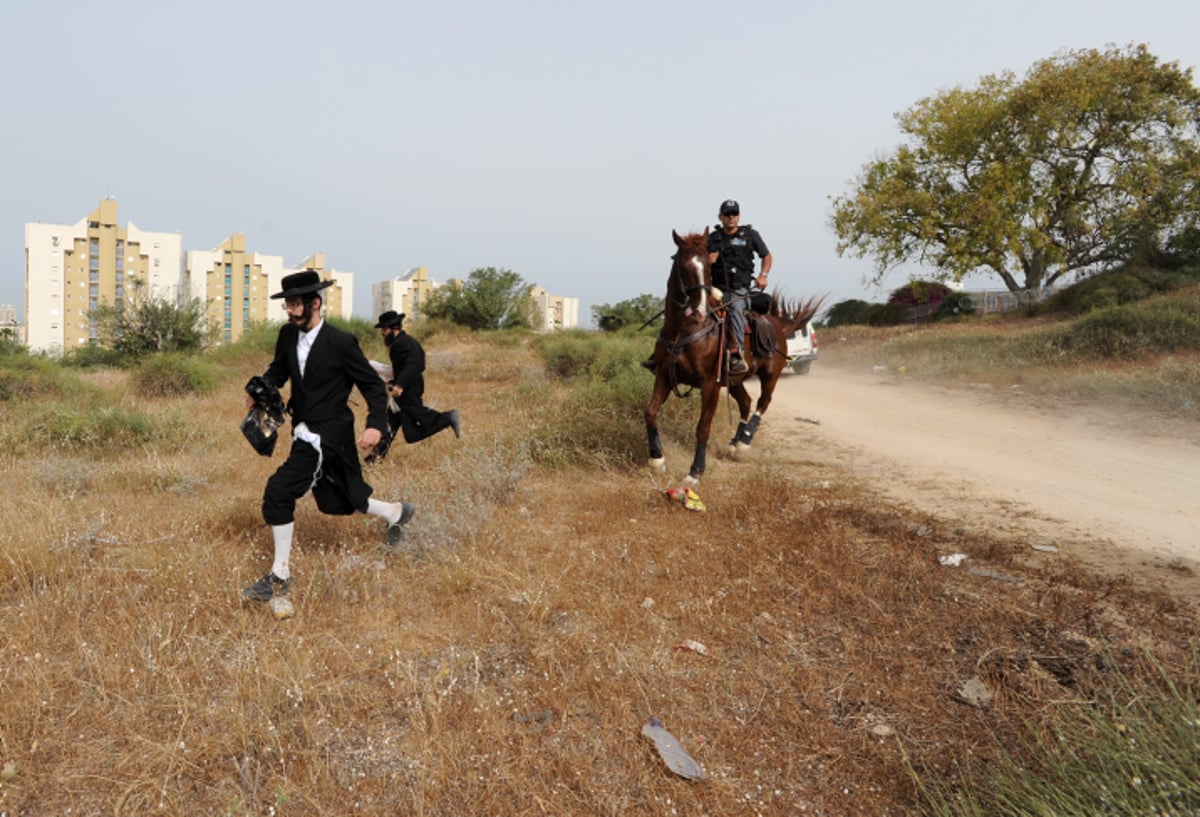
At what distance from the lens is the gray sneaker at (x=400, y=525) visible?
485cm

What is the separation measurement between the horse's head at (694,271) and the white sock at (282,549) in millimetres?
4252

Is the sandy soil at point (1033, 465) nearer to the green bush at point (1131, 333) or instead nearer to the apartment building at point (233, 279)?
the green bush at point (1131, 333)

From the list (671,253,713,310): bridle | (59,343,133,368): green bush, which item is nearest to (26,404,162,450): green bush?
(671,253,713,310): bridle

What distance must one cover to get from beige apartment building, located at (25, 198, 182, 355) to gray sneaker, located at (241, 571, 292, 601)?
75577mm

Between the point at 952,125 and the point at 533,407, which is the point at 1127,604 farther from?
the point at 952,125

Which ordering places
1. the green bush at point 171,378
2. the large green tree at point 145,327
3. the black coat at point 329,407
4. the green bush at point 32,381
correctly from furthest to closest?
the large green tree at point 145,327 < the green bush at point 171,378 < the green bush at point 32,381 < the black coat at point 329,407

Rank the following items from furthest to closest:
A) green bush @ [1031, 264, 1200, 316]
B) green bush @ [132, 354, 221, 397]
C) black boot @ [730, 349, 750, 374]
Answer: green bush @ [1031, 264, 1200, 316], green bush @ [132, 354, 221, 397], black boot @ [730, 349, 750, 374]

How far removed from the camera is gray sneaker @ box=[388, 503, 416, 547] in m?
4.85

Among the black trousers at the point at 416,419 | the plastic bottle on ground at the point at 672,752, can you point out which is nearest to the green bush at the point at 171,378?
the black trousers at the point at 416,419

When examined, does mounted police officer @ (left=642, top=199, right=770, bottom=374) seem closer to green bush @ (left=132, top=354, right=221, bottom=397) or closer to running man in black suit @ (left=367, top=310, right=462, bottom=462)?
running man in black suit @ (left=367, top=310, right=462, bottom=462)

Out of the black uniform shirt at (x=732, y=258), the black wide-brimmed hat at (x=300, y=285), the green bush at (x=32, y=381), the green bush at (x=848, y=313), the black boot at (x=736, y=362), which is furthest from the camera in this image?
the green bush at (x=848, y=313)

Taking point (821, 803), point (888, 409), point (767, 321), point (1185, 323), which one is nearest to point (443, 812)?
point (821, 803)

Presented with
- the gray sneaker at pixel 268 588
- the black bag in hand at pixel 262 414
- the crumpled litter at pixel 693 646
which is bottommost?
the crumpled litter at pixel 693 646

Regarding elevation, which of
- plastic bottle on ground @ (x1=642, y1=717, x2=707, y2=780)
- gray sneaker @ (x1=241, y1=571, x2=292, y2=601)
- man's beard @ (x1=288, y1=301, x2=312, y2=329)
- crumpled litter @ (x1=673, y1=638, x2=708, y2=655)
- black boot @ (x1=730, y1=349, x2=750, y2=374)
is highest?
man's beard @ (x1=288, y1=301, x2=312, y2=329)
